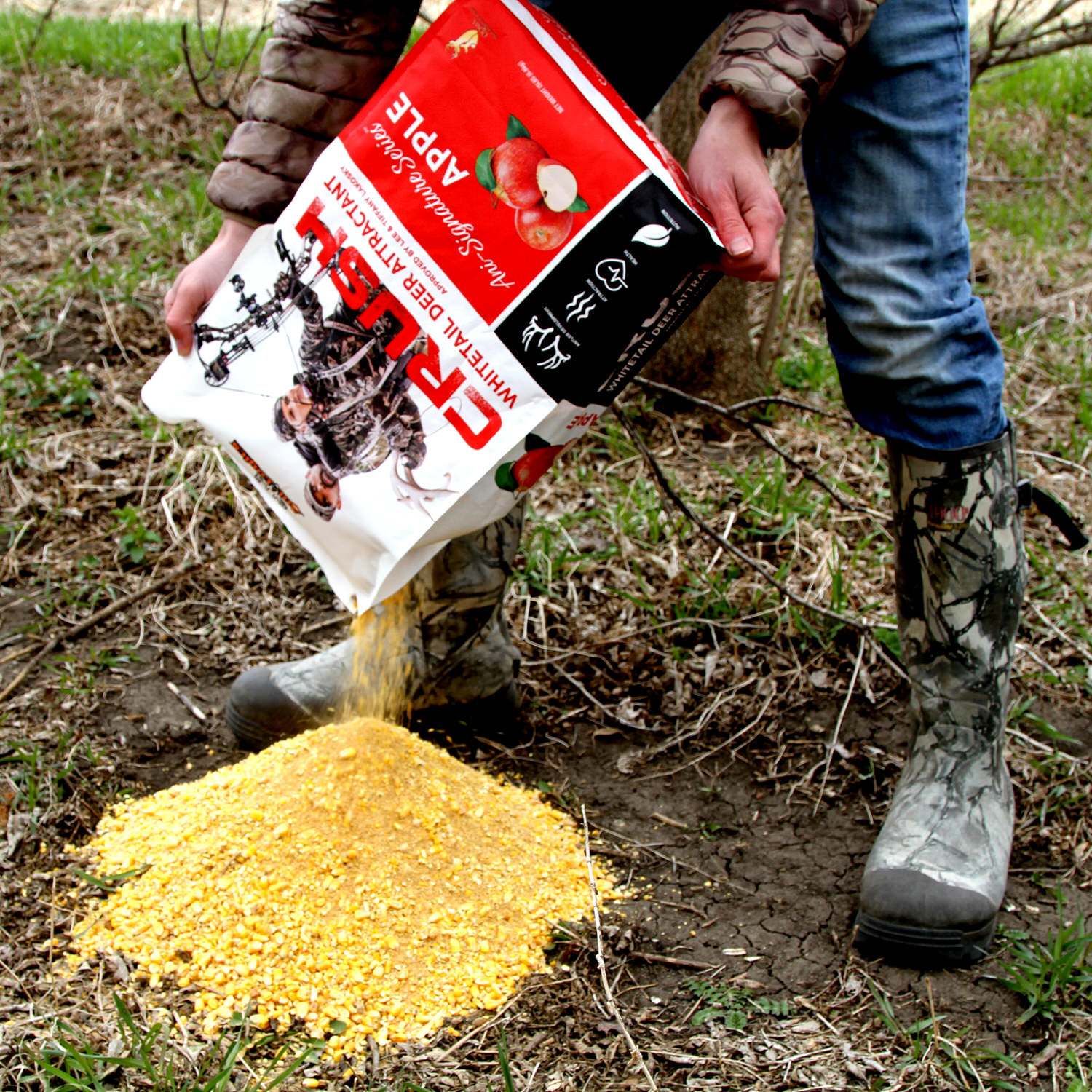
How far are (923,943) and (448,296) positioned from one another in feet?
3.65

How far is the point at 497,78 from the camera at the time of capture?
1255 mm

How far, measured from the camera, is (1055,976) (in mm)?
1426

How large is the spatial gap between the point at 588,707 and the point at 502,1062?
3.29ft

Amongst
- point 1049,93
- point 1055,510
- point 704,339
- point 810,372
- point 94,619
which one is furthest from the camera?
point 1049,93

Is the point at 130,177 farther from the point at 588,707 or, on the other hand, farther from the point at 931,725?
the point at 931,725

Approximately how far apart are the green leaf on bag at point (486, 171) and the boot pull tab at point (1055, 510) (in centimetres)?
99

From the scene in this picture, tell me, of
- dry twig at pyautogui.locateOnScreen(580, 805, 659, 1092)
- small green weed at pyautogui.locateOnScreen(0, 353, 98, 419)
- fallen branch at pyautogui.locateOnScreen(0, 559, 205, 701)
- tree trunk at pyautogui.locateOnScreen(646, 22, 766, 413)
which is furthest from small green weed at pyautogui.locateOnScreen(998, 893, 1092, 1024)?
small green weed at pyautogui.locateOnScreen(0, 353, 98, 419)

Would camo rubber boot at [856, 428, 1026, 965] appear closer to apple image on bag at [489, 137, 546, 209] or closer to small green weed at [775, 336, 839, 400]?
apple image on bag at [489, 137, 546, 209]

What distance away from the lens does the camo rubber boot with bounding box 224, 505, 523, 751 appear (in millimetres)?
1911

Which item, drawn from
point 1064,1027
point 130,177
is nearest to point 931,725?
point 1064,1027

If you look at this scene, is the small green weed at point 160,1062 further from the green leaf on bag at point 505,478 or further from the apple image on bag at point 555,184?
the apple image on bag at point 555,184

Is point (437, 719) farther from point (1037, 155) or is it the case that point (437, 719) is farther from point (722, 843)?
point (1037, 155)

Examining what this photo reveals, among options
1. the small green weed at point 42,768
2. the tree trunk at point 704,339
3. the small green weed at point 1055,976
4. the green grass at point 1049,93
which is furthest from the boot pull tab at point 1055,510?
the green grass at point 1049,93

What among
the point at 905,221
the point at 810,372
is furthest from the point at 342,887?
the point at 810,372
